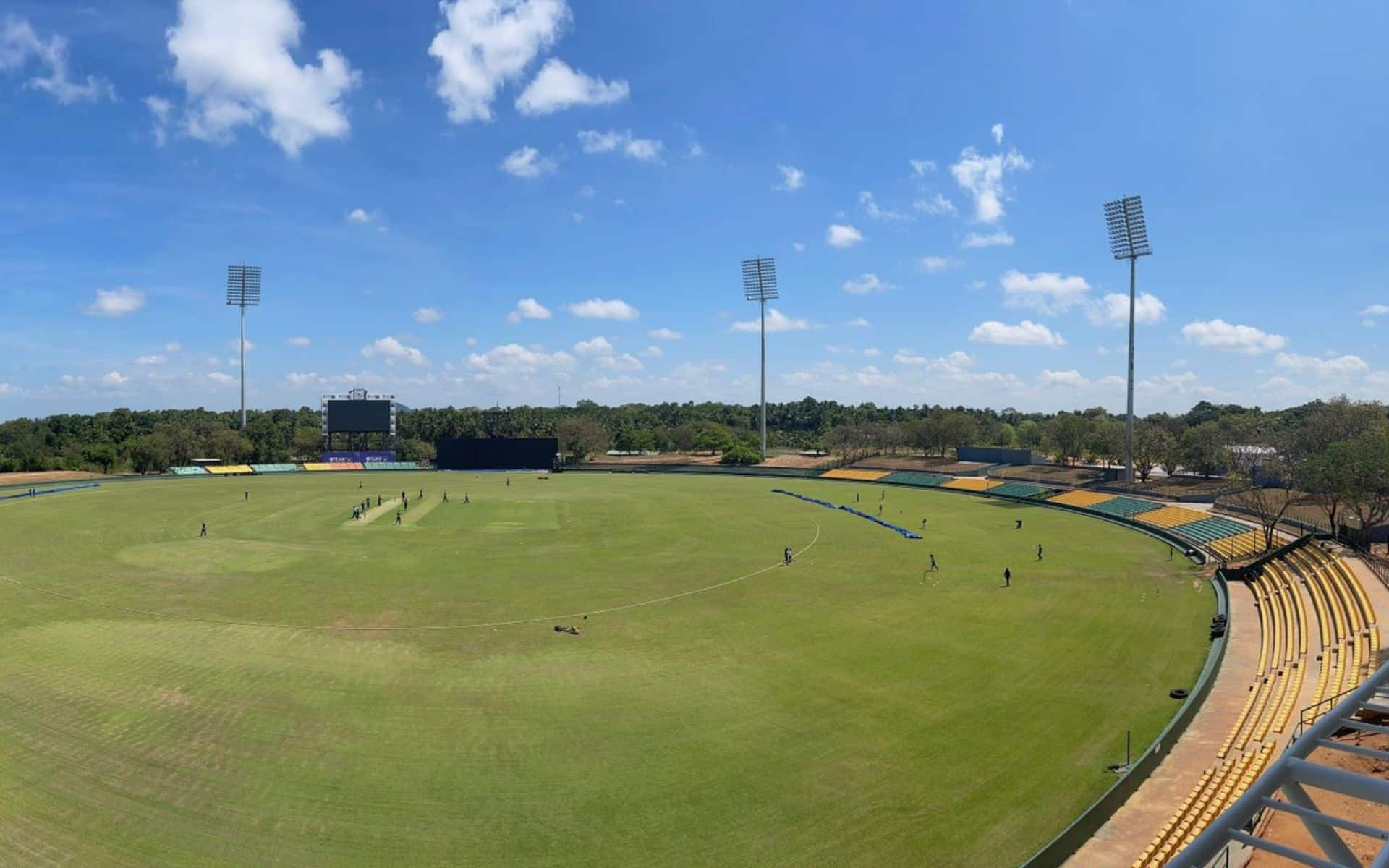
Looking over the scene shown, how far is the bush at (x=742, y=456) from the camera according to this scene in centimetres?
11875

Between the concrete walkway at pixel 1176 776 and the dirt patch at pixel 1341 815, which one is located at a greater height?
the dirt patch at pixel 1341 815

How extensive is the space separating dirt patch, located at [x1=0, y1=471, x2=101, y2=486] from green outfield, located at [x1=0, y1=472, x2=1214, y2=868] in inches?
2612

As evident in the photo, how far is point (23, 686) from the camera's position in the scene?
71.9 ft

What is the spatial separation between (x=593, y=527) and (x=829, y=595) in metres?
25.7

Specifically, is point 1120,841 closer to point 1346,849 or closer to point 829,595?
point 1346,849

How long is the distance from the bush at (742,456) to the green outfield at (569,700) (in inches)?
2876

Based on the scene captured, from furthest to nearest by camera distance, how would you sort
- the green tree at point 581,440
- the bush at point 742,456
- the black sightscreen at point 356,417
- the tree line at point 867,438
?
1. the green tree at point 581,440
2. the bush at point 742,456
3. the black sightscreen at point 356,417
4. the tree line at point 867,438

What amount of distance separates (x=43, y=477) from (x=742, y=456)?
98.6m

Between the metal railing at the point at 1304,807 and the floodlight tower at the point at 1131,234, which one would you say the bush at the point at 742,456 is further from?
the metal railing at the point at 1304,807

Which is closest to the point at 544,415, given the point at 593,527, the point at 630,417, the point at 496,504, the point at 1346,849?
the point at 630,417

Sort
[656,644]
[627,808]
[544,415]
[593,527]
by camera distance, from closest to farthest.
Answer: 1. [627,808]
2. [656,644]
3. [593,527]
4. [544,415]

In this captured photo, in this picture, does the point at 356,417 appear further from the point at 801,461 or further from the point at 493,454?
the point at 801,461

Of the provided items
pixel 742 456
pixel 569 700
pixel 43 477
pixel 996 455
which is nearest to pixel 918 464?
pixel 996 455

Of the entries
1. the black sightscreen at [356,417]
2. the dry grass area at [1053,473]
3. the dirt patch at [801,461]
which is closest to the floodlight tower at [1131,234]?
the dry grass area at [1053,473]
